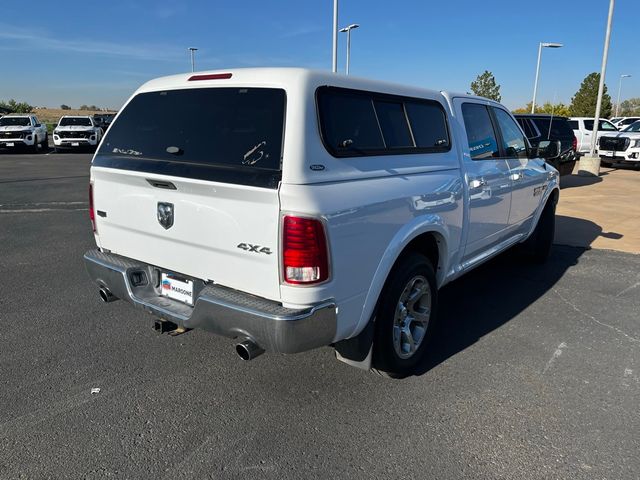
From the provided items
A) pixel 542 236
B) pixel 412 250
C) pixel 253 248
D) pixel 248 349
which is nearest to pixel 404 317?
pixel 412 250

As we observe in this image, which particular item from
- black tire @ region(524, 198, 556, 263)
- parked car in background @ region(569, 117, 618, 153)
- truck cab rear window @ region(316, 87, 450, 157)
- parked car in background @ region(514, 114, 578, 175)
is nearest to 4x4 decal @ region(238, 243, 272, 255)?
truck cab rear window @ region(316, 87, 450, 157)

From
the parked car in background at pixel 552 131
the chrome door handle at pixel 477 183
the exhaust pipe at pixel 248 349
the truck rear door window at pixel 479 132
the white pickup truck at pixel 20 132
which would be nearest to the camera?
the exhaust pipe at pixel 248 349

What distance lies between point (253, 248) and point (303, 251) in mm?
297

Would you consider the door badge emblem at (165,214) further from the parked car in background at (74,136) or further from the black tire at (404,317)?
the parked car in background at (74,136)

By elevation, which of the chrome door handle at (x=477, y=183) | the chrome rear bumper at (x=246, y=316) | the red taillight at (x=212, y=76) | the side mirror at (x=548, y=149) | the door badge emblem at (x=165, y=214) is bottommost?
the chrome rear bumper at (x=246, y=316)

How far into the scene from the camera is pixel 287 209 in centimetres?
243

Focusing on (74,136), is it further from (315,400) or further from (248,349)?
(248,349)

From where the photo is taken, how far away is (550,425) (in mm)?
2912

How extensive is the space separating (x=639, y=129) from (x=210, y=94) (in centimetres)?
1990

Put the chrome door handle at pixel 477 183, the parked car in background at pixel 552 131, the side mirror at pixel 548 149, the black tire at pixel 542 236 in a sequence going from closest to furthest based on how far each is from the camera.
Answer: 1. the chrome door handle at pixel 477 183
2. the side mirror at pixel 548 149
3. the black tire at pixel 542 236
4. the parked car in background at pixel 552 131

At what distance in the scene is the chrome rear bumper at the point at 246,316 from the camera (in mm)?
2502

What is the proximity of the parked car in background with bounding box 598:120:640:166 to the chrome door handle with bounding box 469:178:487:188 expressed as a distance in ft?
52.7

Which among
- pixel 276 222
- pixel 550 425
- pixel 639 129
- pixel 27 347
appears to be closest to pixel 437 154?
pixel 276 222

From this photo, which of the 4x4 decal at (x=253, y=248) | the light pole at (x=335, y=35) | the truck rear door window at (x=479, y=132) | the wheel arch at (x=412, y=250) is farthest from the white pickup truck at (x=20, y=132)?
the 4x4 decal at (x=253, y=248)
